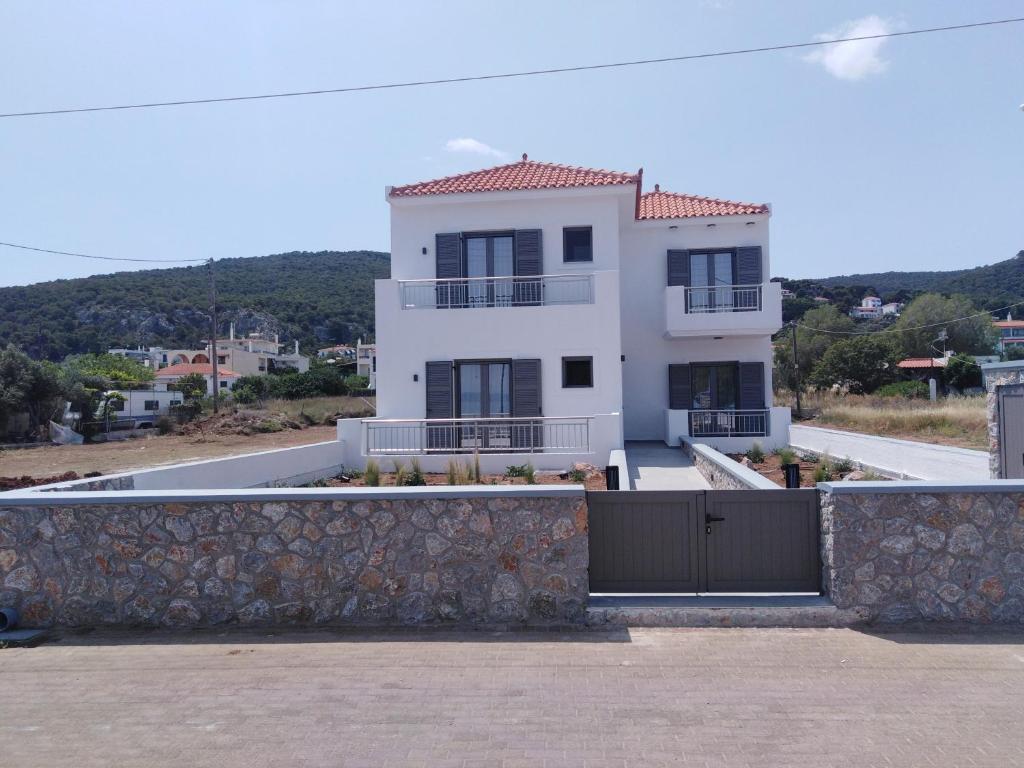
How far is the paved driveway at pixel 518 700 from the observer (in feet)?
14.1

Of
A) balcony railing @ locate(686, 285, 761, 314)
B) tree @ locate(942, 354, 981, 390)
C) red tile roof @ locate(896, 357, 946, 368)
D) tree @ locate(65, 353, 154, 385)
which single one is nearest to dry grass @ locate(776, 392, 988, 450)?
balcony railing @ locate(686, 285, 761, 314)

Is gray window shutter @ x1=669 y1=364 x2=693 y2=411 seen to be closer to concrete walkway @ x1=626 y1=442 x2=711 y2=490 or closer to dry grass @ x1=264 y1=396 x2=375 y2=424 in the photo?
concrete walkway @ x1=626 y1=442 x2=711 y2=490

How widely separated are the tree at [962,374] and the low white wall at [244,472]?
46.9 m

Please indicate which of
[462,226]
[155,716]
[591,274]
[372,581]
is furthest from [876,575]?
[462,226]

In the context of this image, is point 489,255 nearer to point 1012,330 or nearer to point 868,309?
point 868,309

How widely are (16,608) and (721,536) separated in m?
6.35

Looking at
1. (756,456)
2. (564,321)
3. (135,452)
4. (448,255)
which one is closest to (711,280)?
(564,321)

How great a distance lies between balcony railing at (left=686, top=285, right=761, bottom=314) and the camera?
66.8 ft

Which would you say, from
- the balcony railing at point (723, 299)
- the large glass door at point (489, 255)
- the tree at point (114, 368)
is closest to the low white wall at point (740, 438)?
the balcony railing at point (723, 299)

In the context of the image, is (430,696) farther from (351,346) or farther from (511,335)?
(351,346)

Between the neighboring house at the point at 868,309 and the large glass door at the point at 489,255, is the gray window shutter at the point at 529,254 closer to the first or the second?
the large glass door at the point at 489,255

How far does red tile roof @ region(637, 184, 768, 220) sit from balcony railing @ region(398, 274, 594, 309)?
175 inches

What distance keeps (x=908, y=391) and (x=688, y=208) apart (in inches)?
1187

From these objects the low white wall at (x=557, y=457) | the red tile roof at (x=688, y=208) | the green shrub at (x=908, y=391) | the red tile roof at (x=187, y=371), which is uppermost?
the red tile roof at (x=688, y=208)
